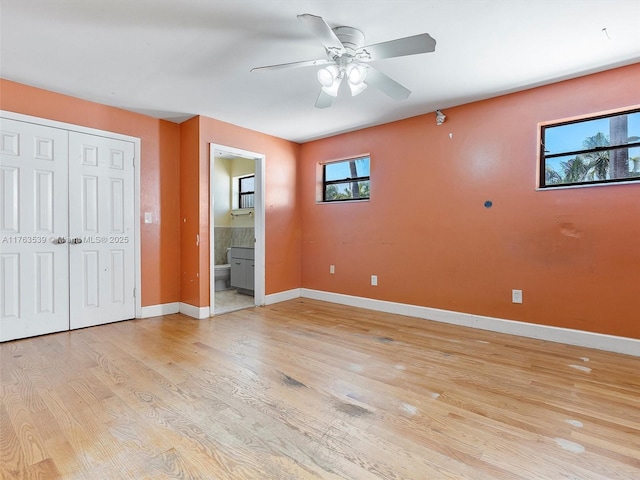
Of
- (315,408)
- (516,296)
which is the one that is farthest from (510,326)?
(315,408)

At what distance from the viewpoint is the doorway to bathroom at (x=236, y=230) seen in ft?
14.4

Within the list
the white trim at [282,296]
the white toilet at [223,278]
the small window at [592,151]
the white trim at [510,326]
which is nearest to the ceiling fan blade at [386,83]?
the small window at [592,151]

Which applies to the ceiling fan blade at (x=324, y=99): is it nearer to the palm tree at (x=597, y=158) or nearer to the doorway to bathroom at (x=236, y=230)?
the doorway to bathroom at (x=236, y=230)

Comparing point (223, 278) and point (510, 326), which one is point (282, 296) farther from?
point (510, 326)

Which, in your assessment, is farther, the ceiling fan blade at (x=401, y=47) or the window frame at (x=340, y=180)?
the window frame at (x=340, y=180)

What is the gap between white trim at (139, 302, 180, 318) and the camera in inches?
156

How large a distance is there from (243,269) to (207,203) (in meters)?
1.70

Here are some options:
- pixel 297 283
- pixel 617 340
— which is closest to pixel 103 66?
pixel 297 283

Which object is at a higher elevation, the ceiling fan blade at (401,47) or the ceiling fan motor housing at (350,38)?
the ceiling fan motor housing at (350,38)

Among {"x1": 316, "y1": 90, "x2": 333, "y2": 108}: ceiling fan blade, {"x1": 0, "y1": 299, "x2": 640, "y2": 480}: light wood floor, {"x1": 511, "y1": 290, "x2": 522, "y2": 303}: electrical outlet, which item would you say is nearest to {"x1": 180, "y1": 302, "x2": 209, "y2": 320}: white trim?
{"x1": 0, "y1": 299, "x2": 640, "y2": 480}: light wood floor

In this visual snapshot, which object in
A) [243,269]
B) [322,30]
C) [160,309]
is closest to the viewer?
[322,30]

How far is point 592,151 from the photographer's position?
301 cm

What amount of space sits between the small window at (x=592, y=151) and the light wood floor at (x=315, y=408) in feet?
5.17

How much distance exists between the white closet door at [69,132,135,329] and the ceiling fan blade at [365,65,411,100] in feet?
9.71
